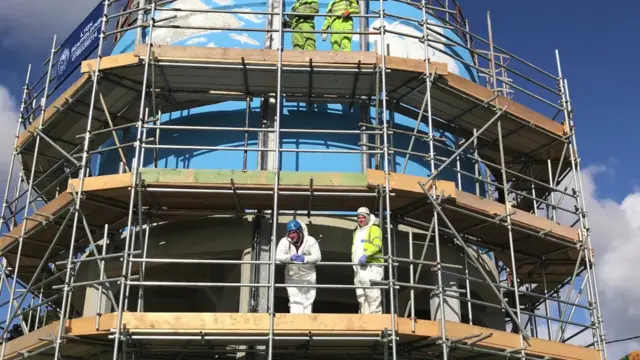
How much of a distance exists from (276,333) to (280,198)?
2401mm

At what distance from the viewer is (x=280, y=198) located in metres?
11.4

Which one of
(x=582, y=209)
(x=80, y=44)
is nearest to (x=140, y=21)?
(x=80, y=44)

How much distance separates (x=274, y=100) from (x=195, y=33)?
2497mm

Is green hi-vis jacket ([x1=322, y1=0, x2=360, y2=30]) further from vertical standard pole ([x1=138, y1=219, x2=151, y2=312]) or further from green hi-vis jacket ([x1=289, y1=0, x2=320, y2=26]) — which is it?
vertical standard pole ([x1=138, y1=219, x2=151, y2=312])

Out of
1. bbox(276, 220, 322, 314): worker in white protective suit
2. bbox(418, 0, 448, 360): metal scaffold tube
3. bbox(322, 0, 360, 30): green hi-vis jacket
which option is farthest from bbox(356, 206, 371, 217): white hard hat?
bbox(322, 0, 360, 30): green hi-vis jacket

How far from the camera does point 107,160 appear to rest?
14289mm

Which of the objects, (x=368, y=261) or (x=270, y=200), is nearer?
(x=368, y=261)

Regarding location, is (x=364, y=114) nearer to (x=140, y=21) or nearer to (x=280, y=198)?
(x=280, y=198)

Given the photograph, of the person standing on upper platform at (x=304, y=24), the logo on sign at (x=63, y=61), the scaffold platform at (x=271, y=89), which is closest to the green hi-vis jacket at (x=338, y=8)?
the person standing on upper platform at (x=304, y=24)

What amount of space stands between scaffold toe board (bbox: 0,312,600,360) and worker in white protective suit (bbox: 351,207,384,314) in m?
0.52

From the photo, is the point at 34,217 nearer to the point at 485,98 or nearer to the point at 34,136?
the point at 34,136

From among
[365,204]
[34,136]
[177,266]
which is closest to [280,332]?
[365,204]

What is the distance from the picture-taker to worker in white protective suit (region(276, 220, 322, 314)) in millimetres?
10578

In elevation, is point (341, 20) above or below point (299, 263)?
above
